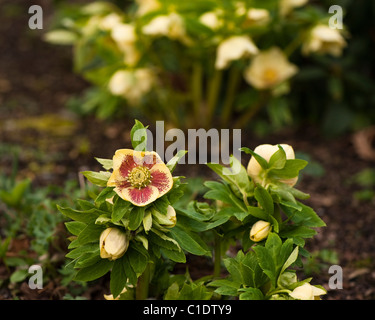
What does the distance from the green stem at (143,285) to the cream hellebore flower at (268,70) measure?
126 cm

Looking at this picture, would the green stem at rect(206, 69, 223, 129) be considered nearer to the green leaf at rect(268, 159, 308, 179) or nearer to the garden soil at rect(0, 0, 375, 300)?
the garden soil at rect(0, 0, 375, 300)

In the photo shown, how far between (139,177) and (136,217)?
0.06 meters

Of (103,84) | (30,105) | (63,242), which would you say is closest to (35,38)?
(30,105)

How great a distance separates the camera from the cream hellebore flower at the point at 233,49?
174 centimetres

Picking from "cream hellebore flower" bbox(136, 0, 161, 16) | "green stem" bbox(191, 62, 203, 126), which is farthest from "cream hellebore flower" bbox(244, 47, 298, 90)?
"cream hellebore flower" bbox(136, 0, 161, 16)

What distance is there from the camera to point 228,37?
5.96ft

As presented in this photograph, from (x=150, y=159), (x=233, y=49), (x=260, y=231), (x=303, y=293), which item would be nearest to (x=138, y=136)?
(x=150, y=159)

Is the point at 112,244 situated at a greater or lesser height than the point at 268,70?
lesser

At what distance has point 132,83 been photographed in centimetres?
196

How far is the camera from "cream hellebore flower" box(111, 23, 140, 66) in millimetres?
1857

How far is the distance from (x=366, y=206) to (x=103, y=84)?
114cm

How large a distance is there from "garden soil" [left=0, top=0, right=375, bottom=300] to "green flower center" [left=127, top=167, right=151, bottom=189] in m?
0.37

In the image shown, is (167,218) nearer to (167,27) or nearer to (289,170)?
(289,170)
